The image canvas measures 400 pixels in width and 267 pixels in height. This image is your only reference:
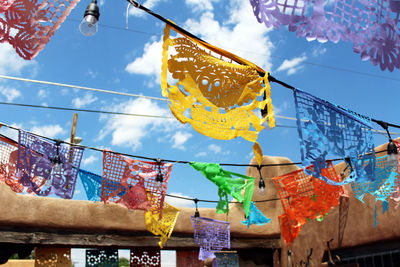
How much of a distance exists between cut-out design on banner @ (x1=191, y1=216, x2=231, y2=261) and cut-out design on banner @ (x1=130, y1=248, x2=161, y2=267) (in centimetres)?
121

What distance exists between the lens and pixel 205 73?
3.31 meters

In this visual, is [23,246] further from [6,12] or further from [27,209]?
[6,12]

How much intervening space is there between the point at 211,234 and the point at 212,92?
4.95m

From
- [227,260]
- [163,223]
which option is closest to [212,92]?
[163,223]

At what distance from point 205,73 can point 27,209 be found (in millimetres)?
5082

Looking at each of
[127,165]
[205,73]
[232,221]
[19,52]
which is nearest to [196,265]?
[232,221]

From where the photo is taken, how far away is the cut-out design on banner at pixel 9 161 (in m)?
4.74

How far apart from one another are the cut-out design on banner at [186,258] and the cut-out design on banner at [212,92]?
5.94 metres

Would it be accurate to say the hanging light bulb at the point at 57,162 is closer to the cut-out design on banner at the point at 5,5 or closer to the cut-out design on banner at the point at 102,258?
the cut-out design on banner at the point at 5,5

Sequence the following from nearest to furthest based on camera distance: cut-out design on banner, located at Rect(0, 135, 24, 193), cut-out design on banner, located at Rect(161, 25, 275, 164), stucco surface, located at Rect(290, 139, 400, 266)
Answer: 1. cut-out design on banner, located at Rect(161, 25, 275, 164)
2. cut-out design on banner, located at Rect(0, 135, 24, 193)
3. stucco surface, located at Rect(290, 139, 400, 266)

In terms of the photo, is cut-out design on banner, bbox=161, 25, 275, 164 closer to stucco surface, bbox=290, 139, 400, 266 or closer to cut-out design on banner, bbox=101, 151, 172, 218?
cut-out design on banner, bbox=101, 151, 172, 218

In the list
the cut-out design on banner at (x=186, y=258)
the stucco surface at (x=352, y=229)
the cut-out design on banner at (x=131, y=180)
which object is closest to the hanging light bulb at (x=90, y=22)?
the cut-out design on banner at (x=131, y=180)

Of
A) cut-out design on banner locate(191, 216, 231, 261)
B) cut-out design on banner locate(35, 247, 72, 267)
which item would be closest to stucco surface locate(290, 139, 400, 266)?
cut-out design on banner locate(191, 216, 231, 261)

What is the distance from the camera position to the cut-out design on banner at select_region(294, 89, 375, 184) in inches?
130
